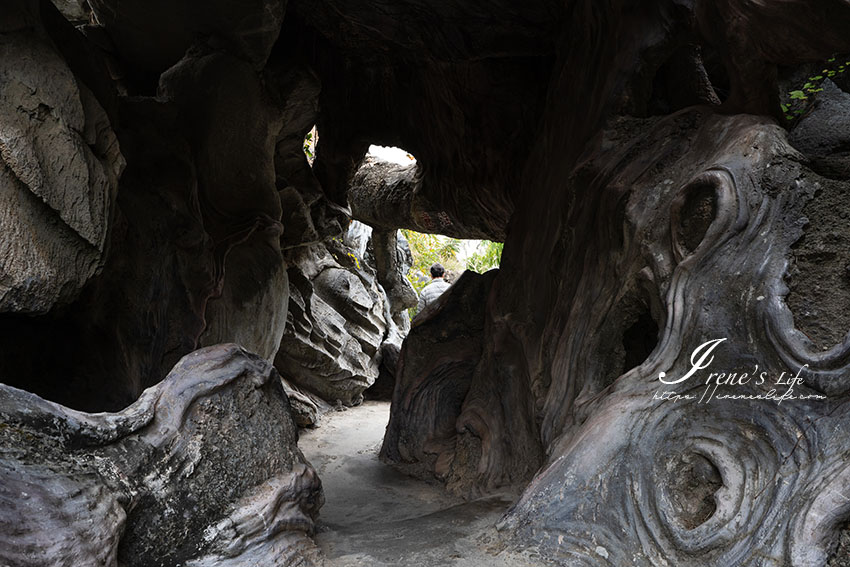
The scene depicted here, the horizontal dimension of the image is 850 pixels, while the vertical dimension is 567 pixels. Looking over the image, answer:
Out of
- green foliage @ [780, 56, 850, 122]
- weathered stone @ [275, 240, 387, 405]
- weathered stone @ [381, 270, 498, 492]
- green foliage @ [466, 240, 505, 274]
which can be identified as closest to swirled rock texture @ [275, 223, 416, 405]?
weathered stone @ [275, 240, 387, 405]

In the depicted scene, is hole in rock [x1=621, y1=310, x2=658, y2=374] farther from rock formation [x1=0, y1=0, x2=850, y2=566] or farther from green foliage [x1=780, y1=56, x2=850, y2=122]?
green foliage [x1=780, y1=56, x2=850, y2=122]

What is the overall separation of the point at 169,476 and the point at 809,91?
354 centimetres

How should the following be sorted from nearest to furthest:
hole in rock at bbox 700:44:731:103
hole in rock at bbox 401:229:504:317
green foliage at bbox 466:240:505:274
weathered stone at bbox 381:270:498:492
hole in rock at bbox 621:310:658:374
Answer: hole in rock at bbox 621:310:658:374
hole in rock at bbox 700:44:731:103
weathered stone at bbox 381:270:498:492
green foliage at bbox 466:240:505:274
hole in rock at bbox 401:229:504:317

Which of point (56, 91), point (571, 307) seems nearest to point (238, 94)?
point (56, 91)

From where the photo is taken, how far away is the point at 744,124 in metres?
2.50

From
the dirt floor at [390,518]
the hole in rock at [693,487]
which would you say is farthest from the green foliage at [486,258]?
the hole in rock at [693,487]

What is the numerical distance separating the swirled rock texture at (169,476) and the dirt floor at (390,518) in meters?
0.32

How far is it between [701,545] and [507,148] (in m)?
4.80

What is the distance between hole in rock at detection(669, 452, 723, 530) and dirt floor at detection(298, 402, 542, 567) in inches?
22.6

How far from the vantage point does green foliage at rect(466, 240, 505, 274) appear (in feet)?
41.6

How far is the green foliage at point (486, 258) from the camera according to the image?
12.7 m

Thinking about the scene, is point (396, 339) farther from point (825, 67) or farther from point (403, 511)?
point (825, 67)

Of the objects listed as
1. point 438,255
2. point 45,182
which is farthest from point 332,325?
point 438,255

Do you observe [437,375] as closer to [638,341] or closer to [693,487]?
[638,341]
